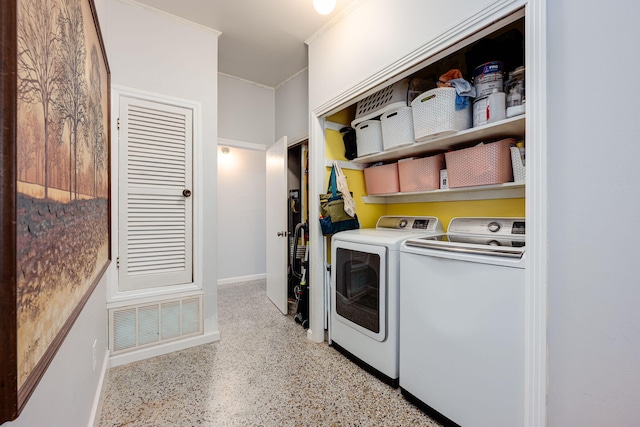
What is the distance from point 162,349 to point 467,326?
2281mm

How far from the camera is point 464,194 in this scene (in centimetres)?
208

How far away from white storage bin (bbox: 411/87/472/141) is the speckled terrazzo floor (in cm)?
170

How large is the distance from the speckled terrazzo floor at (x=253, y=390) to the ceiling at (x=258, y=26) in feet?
9.10

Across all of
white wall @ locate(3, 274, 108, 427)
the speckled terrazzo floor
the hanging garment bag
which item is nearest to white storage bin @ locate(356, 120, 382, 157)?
the hanging garment bag

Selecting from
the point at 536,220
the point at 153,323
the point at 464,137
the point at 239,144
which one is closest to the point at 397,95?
the point at 464,137

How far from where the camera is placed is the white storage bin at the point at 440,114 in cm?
167

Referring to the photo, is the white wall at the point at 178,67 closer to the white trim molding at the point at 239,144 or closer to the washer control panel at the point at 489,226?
the white trim molding at the point at 239,144

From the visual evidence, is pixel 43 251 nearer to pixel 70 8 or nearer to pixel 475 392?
pixel 70 8

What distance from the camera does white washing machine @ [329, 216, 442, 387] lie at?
5.98 feet

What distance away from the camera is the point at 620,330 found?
1.01 m

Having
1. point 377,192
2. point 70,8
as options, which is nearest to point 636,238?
point 377,192

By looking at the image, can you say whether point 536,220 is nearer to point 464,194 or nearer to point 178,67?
point 464,194

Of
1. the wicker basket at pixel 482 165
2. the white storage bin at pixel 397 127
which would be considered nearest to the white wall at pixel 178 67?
the white storage bin at pixel 397 127

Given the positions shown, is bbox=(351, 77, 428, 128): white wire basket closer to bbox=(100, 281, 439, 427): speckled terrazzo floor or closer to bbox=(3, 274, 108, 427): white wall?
bbox=(100, 281, 439, 427): speckled terrazzo floor
